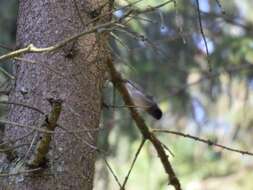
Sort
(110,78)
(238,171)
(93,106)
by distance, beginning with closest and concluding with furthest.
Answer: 1. (93,106)
2. (110,78)
3. (238,171)

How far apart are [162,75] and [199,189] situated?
3027 mm

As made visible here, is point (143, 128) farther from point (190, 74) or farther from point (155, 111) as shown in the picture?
point (190, 74)

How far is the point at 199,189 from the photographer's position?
28.0 ft

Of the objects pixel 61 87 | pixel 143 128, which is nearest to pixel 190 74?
pixel 143 128

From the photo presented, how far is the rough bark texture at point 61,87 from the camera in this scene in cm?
186

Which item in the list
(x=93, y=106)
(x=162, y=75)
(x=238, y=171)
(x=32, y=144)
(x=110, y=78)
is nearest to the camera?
(x=32, y=144)

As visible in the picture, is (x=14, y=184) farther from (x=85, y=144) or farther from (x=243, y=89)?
(x=243, y=89)

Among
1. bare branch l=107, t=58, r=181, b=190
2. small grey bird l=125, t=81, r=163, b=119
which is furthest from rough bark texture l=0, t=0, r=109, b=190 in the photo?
small grey bird l=125, t=81, r=163, b=119

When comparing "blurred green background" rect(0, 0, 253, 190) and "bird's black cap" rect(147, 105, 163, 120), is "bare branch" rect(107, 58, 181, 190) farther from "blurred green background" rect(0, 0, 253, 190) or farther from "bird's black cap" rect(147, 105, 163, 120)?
"blurred green background" rect(0, 0, 253, 190)

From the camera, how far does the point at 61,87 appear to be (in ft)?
6.35

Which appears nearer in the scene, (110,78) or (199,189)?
(110,78)

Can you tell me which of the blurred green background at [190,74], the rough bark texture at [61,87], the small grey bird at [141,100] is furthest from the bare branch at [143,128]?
the blurred green background at [190,74]

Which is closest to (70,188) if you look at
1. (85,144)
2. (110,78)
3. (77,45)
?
(85,144)

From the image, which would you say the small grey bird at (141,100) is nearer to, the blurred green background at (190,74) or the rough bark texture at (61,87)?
the rough bark texture at (61,87)
